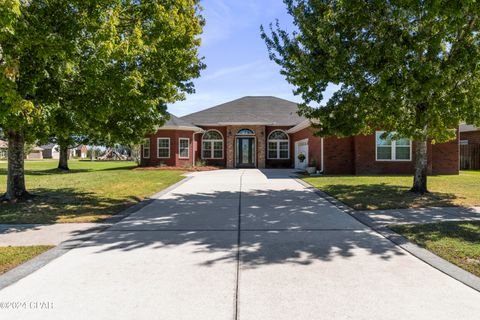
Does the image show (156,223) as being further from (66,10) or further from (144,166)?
(144,166)

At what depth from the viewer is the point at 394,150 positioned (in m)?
18.5

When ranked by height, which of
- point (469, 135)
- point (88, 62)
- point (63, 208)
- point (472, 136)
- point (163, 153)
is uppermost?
point (88, 62)

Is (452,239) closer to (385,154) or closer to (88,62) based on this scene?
(88,62)

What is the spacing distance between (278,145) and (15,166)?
2119 centimetres

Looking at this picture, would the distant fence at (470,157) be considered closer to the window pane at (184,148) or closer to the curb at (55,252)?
the window pane at (184,148)

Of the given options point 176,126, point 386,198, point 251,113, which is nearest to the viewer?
point 386,198

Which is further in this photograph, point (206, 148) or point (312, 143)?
point (206, 148)

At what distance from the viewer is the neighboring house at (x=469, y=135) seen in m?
26.9

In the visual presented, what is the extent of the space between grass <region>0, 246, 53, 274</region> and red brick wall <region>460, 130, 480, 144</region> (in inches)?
1234

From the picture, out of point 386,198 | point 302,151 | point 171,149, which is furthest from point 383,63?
point 171,149

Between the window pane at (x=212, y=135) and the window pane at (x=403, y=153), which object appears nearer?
the window pane at (x=403, y=153)

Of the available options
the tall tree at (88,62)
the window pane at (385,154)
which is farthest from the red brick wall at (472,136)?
the tall tree at (88,62)

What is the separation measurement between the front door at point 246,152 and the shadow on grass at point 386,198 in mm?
15932

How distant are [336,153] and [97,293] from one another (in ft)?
55.5
